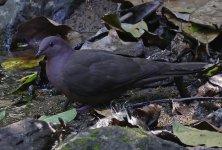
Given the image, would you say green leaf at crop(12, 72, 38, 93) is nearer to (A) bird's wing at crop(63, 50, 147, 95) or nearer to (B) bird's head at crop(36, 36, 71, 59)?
(B) bird's head at crop(36, 36, 71, 59)

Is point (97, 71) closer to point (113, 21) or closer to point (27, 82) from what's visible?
point (27, 82)

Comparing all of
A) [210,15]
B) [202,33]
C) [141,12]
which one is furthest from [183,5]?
[202,33]

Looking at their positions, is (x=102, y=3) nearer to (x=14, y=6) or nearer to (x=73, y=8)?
(x=73, y=8)

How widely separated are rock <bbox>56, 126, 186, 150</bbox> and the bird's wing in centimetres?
163

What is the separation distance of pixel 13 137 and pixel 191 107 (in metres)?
1.59

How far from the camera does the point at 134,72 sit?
4863 mm

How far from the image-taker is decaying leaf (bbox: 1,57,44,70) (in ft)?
19.9

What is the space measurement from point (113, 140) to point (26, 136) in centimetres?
60

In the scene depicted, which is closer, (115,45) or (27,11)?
(115,45)

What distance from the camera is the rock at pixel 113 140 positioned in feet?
9.86

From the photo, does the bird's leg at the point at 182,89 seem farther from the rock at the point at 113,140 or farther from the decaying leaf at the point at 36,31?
the decaying leaf at the point at 36,31

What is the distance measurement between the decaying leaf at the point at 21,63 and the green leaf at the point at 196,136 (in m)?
2.58

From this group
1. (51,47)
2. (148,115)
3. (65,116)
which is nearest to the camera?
(148,115)

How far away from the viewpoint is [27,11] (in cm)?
742
